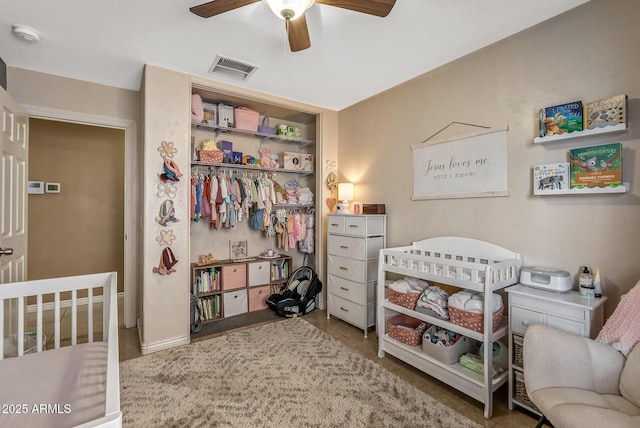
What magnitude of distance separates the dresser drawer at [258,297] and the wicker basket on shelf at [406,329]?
5.37 feet

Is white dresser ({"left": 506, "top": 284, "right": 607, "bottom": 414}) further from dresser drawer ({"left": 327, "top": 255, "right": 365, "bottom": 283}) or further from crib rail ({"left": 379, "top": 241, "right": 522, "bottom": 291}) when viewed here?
dresser drawer ({"left": 327, "top": 255, "right": 365, "bottom": 283})

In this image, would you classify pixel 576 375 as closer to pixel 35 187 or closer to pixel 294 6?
pixel 294 6

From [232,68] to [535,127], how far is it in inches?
95.4

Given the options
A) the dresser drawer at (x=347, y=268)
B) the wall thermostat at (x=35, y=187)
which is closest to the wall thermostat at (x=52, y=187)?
the wall thermostat at (x=35, y=187)

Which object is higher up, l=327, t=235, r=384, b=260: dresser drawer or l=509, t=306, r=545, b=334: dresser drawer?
l=327, t=235, r=384, b=260: dresser drawer

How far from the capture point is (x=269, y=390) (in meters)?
1.98

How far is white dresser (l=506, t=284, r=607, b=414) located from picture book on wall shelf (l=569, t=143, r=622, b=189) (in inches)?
26.1

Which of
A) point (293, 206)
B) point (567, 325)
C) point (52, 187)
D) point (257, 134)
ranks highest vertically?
point (257, 134)

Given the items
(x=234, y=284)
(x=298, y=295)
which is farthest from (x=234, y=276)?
(x=298, y=295)

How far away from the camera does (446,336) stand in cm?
212

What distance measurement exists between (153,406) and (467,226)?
2554 mm

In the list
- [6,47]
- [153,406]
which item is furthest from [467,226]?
[6,47]

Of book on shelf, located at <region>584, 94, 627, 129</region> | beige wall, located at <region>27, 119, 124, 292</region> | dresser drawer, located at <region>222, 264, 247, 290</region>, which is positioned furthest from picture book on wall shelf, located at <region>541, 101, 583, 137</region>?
beige wall, located at <region>27, 119, 124, 292</region>

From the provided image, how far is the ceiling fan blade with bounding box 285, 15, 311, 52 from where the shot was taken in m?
1.65
